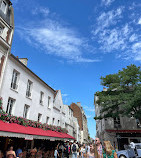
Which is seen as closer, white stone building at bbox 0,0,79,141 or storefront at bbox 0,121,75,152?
storefront at bbox 0,121,75,152

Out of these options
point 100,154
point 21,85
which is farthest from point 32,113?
point 100,154

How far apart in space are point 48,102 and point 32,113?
483 centimetres

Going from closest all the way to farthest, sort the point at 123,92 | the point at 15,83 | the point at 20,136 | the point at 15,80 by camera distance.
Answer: the point at 20,136 → the point at 15,83 → the point at 15,80 → the point at 123,92

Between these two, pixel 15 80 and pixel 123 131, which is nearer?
pixel 15 80

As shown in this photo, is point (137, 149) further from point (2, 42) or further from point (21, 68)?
point (2, 42)

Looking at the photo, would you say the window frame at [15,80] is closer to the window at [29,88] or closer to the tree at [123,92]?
the window at [29,88]

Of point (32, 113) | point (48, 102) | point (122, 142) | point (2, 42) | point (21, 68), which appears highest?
point (2, 42)

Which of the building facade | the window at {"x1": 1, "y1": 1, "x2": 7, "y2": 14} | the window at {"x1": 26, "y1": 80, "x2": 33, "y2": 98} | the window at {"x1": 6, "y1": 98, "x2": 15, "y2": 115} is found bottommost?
the window at {"x1": 6, "y1": 98, "x2": 15, "y2": 115}

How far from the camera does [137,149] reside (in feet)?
42.4

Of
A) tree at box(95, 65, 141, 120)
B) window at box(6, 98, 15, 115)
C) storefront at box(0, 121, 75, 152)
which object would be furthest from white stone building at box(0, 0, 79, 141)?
tree at box(95, 65, 141, 120)

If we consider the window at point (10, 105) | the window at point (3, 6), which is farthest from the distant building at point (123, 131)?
the window at point (3, 6)

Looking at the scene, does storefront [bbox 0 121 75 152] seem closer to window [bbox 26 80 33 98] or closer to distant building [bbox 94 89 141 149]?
window [bbox 26 80 33 98]

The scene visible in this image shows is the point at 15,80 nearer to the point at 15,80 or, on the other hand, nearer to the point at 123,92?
the point at 15,80

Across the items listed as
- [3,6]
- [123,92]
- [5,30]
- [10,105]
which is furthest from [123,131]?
[3,6]
